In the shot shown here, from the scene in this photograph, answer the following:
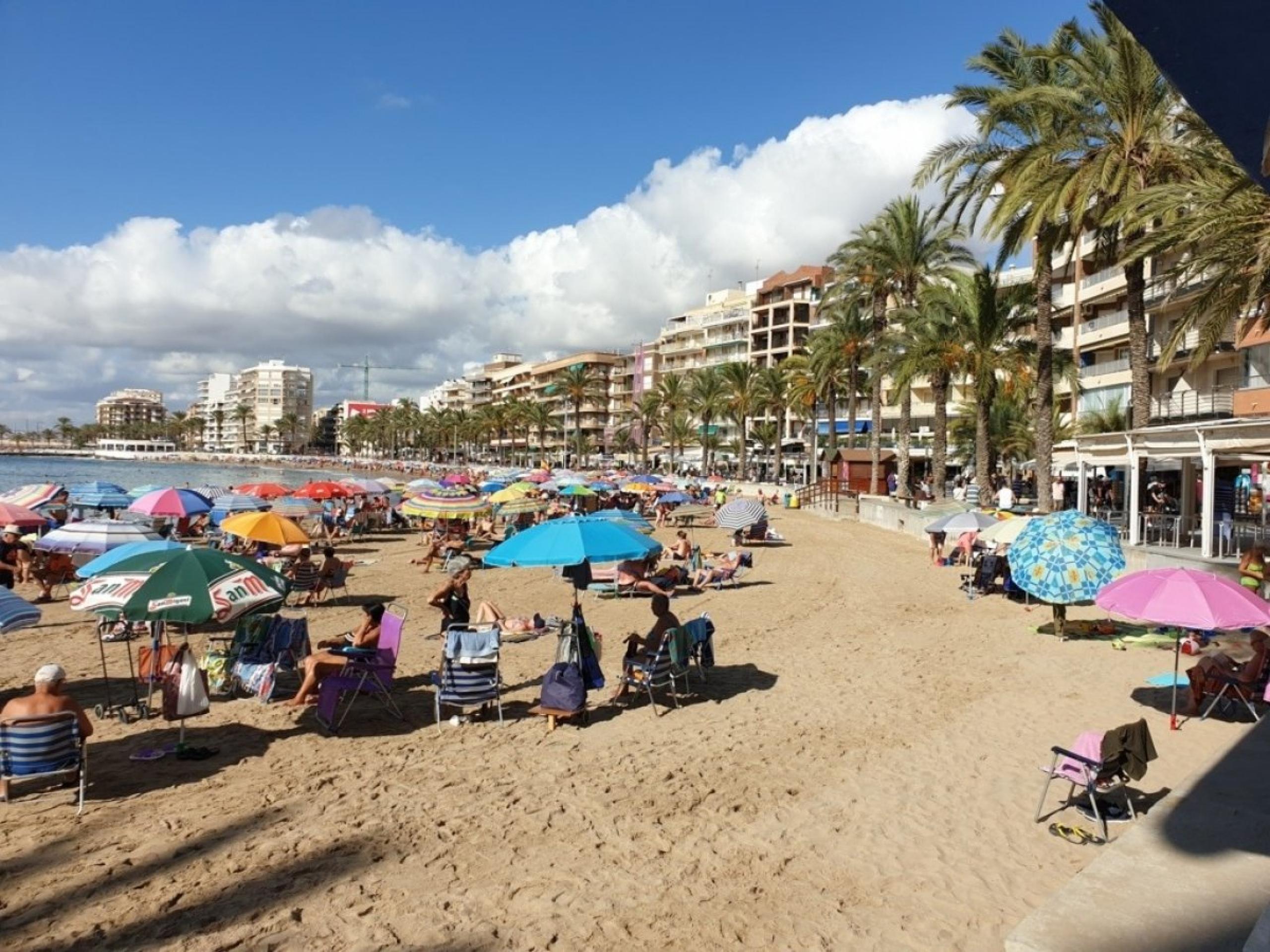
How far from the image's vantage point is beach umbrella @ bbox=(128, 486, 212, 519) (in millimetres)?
18062

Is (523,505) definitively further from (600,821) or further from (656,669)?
(600,821)

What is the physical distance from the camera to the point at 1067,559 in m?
Result: 10.5

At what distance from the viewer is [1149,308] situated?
110 feet

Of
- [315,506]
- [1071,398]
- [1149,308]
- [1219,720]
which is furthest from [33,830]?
[1071,398]

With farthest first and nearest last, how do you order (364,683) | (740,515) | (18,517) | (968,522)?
→ (740,515) < (968,522) < (18,517) < (364,683)

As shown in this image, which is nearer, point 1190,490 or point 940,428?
point 1190,490

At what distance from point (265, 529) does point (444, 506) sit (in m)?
8.50

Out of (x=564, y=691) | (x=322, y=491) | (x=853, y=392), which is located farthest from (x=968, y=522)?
(x=853, y=392)

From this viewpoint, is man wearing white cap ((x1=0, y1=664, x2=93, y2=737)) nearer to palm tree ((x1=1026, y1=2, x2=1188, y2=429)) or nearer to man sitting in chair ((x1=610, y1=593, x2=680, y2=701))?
man sitting in chair ((x1=610, y1=593, x2=680, y2=701))

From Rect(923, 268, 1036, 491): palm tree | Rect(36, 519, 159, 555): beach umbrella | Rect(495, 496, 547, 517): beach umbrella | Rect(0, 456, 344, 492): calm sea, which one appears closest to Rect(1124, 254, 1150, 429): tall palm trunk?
Rect(923, 268, 1036, 491): palm tree

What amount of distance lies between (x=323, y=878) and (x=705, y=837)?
2.44 metres

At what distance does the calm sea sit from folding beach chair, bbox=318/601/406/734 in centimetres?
6582

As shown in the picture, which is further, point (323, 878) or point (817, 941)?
point (323, 878)

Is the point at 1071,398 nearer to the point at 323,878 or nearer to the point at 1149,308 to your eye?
the point at 1149,308
